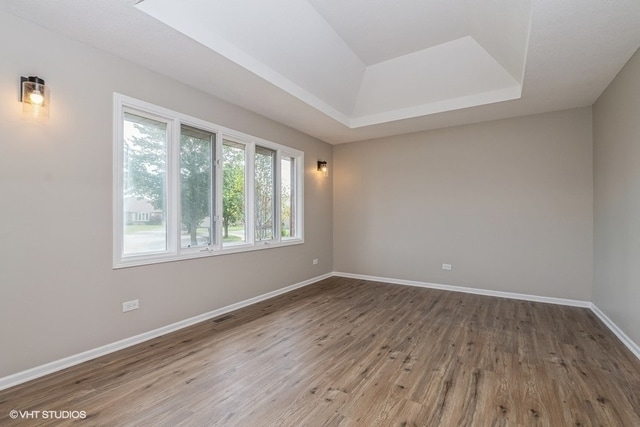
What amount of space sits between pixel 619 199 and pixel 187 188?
4.75m

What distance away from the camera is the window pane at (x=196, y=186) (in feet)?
11.3

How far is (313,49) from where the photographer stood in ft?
11.1

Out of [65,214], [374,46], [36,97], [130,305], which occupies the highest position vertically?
[374,46]

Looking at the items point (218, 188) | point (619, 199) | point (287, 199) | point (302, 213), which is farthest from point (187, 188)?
point (619, 199)

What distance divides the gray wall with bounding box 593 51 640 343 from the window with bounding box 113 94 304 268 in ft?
13.5

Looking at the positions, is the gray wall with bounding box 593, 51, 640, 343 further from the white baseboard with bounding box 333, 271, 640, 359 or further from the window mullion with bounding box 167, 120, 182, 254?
the window mullion with bounding box 167, 120, 182, 254

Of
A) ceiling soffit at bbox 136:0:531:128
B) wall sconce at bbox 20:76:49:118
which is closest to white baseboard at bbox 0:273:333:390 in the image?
wall sconce at bbox 20:76:49:118

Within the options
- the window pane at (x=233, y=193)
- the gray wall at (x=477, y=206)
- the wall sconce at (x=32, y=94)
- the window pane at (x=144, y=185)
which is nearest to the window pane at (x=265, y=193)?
the window pane at (x=233, y=193)

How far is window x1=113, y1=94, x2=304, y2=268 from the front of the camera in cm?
294

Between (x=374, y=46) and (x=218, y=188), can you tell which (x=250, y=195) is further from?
(x=374, y=46)

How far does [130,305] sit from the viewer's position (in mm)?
2871

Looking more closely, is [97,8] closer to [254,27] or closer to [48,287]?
[254,27]

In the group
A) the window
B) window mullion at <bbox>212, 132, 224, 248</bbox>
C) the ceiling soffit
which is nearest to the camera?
the ceiling soffit

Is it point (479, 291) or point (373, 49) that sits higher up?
point (373, 49)
